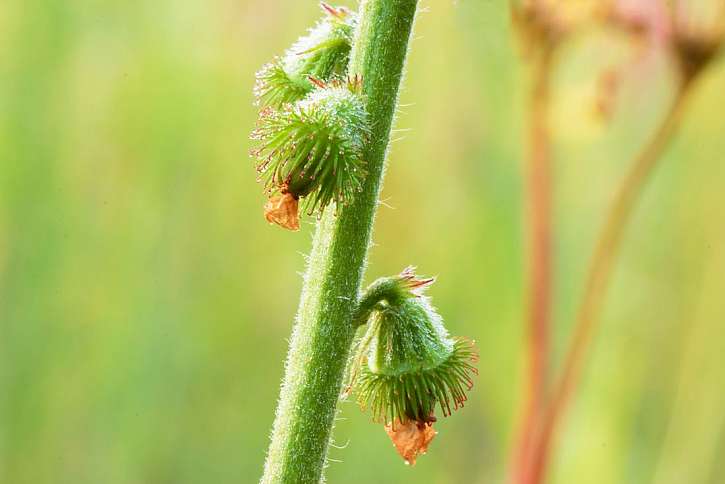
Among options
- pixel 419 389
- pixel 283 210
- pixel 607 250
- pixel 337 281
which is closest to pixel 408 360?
pixel 419 389

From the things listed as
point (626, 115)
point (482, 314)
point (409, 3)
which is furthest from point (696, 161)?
point (409, 3)

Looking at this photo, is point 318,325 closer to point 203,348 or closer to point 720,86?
point 203,348

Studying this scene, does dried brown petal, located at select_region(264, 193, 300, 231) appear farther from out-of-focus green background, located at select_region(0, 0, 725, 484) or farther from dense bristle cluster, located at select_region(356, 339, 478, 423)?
out-of-focus green background, located at select_region(0, 0, 725, 484)

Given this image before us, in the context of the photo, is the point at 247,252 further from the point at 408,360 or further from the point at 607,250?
the point at 408,360

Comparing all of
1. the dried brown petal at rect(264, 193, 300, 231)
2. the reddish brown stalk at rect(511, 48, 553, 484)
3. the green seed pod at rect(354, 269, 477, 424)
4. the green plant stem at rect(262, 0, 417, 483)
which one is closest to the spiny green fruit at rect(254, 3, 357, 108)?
the green plant stem at rect(262, 0, 417, 483)

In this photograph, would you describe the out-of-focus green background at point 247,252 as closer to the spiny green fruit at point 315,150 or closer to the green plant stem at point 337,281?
the green plant stem at point 337,281

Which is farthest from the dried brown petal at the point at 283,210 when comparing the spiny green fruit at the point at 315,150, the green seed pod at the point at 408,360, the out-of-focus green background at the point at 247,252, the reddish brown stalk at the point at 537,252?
the out-of-focus green background at the point at 247,252
